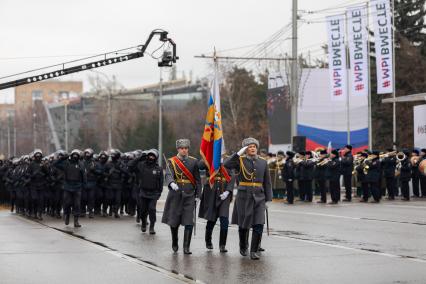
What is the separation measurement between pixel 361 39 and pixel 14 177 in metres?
19.3

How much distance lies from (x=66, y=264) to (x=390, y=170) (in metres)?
18.1

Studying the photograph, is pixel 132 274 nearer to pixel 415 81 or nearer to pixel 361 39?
pixel 361 39

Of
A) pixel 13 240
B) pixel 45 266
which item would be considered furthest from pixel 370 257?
pixel 13 240

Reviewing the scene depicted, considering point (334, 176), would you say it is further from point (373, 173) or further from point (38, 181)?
point (38, 181)

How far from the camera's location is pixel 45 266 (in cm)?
1238

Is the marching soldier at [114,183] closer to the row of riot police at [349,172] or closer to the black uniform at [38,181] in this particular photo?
the black uniform at [38,181]

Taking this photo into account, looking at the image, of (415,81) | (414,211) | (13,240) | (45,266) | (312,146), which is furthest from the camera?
(415,81)

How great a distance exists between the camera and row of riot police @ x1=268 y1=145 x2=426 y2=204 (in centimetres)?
2831

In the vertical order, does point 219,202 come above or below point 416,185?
above

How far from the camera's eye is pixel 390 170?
94.8ft

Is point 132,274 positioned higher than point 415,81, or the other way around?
point 415,81

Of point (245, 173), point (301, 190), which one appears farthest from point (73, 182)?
point (301, 190)

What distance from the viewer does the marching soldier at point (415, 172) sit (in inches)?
1154

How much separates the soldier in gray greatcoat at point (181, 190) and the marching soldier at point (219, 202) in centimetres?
18
